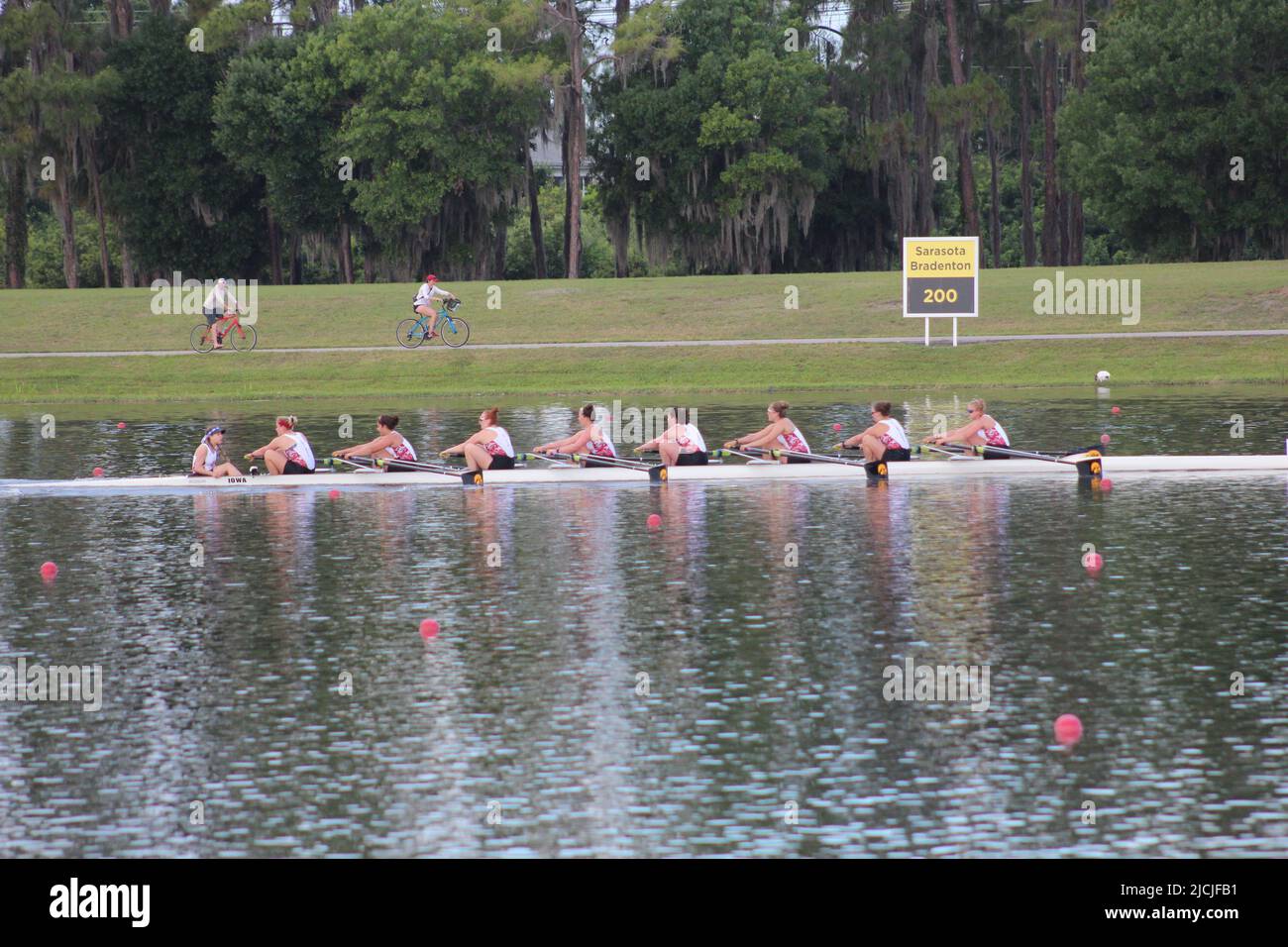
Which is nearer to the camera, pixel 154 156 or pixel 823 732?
pixel 823 732

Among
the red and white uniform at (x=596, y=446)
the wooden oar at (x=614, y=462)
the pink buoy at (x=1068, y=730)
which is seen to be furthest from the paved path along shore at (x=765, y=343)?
the pink buoy at (x=1068, y=730)

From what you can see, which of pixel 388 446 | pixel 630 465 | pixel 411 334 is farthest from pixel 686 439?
pixel 411 334

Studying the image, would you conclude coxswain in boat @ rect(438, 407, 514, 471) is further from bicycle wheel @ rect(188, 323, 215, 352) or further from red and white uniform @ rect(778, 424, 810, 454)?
bicycle wheel @ rect(188, 323, 215, 352)

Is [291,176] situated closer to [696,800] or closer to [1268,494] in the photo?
[1268,494]

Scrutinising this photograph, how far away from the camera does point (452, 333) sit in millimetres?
45594

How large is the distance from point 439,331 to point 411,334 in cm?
110

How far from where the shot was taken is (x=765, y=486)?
25172 millimetres

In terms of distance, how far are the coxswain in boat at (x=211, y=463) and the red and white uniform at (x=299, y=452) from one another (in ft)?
2.79

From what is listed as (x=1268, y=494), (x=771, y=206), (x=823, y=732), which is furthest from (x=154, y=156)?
(x=823, y=732)

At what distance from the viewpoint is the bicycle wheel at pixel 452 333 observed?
4503 cm

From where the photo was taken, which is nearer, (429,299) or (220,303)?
(429,299)

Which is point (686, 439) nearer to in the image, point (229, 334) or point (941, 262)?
point (941, 262)
